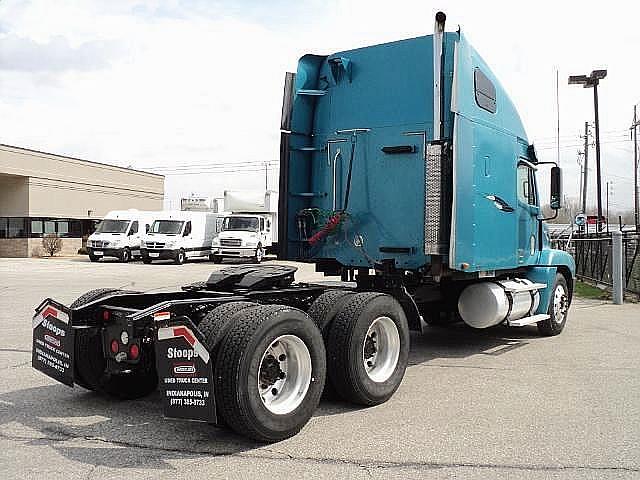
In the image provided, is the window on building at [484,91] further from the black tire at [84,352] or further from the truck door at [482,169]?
the black tire at [84,352]

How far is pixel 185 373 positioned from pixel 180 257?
97.7ft

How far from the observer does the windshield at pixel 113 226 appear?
120 ft

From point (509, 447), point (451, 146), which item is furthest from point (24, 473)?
point (451, 146)

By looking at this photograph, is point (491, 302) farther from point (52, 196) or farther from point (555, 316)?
point (52, 196)

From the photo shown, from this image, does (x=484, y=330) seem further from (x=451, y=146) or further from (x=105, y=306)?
(x=105, y=306)

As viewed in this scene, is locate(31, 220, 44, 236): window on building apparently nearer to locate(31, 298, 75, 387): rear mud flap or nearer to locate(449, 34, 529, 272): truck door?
locate(449, 34, 529, 272): truck door

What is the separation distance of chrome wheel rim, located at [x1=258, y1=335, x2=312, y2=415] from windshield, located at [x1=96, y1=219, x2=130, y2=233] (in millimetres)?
32353

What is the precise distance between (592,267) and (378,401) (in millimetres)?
15886

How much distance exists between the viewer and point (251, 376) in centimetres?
508

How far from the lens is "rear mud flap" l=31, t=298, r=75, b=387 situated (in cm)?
580

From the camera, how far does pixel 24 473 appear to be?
14.9 ft

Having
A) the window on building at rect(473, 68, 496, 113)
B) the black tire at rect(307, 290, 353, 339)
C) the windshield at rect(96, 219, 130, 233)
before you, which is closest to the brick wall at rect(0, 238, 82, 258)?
the windshield at rect(96, 219, 130, 233)

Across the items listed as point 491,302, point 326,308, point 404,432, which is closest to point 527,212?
point 491,302

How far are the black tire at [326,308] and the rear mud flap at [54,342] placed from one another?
2108 millimetres
